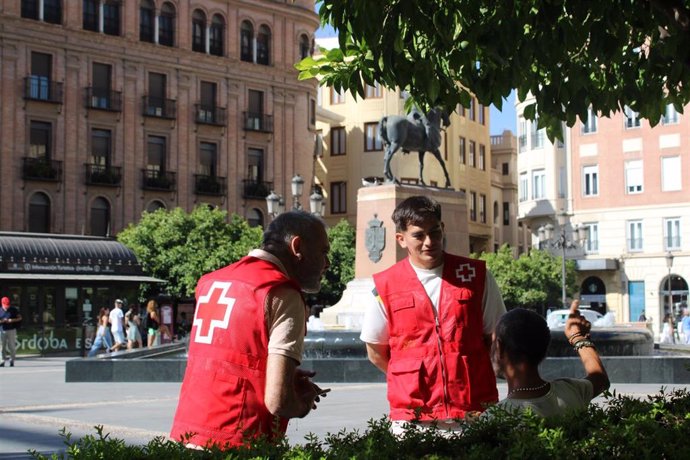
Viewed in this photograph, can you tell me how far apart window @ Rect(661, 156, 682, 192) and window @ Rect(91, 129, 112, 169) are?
27590 millimetres

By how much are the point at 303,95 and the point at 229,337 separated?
58668 millimetres

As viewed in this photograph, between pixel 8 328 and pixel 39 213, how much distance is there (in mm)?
23039

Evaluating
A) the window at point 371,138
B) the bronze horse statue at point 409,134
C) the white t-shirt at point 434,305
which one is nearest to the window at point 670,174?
the window at point 371,138

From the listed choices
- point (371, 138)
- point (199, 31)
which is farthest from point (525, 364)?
point (371, 138)

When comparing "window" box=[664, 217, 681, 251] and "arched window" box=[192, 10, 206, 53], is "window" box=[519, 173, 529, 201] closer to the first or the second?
"window" box=[664, 217, 681, 251]

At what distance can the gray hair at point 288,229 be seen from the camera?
4.32m

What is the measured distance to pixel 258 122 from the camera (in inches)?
2359

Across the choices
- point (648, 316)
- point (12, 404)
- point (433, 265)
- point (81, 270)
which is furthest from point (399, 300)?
point (648, 316)

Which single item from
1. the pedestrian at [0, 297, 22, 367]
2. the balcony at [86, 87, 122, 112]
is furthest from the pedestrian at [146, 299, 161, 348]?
the balcony at [86, 87, 122, 112]

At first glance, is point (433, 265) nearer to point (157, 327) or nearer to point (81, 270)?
point (157, 327)

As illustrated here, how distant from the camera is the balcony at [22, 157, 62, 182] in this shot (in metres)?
50.3

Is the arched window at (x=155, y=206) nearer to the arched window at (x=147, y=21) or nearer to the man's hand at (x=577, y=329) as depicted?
the arched window at (x=147, y=21)

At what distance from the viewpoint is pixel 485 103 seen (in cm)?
746

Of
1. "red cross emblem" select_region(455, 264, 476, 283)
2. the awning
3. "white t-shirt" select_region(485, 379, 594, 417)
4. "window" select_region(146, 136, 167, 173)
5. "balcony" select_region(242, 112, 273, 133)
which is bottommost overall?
"white t-shirt" select_region(485, 379, 594, 417)
